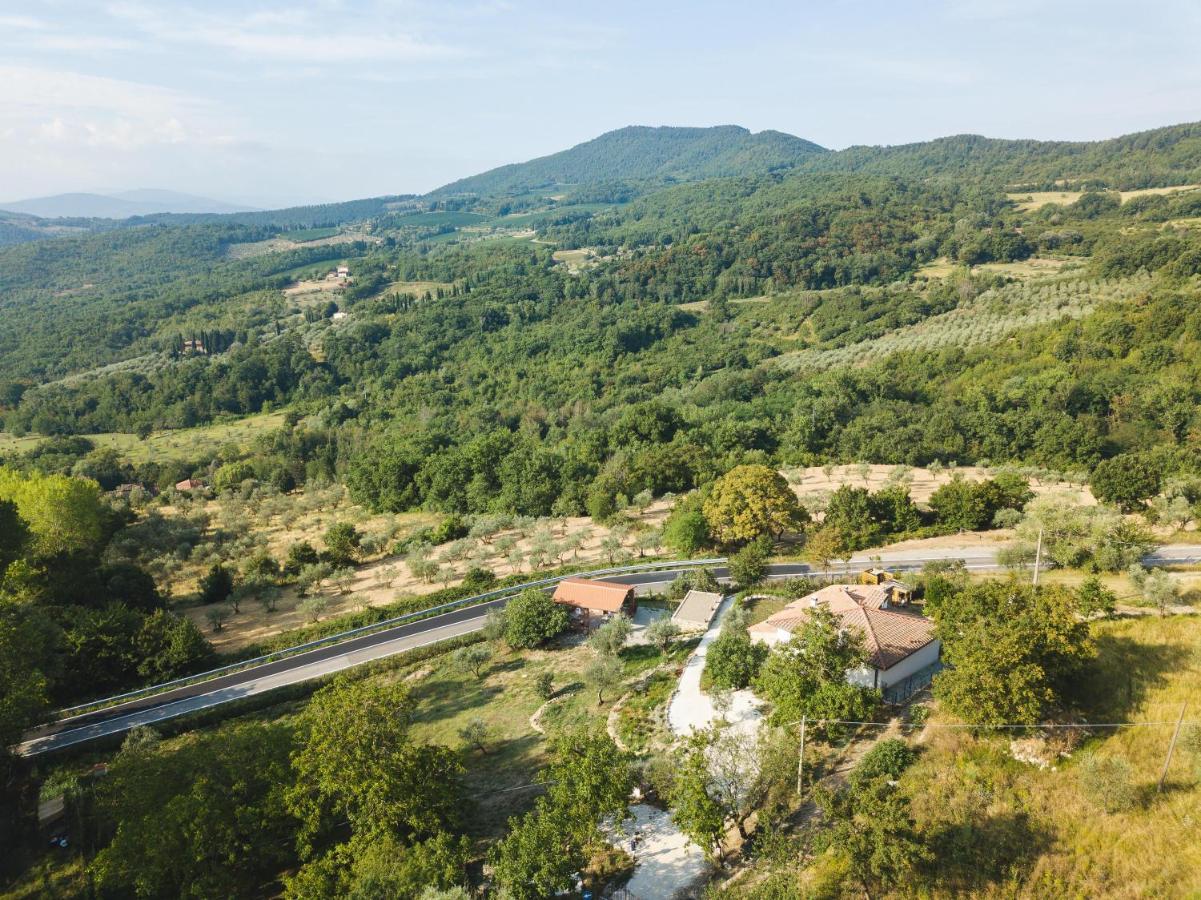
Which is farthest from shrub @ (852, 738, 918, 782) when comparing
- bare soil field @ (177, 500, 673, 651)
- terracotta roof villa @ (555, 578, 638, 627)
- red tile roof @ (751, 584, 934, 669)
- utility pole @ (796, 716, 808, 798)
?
bare soil field @ (177, 500, 673, 651)

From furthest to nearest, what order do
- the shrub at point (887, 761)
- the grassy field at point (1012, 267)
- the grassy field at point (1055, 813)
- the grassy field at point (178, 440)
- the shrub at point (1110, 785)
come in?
the grassy field at point (1012, 267) < the grassy field at point (178, 440) < the shrub at point (887, 761) < the shrub at point (1110, 785) < the grassy field at point (1055, 813)

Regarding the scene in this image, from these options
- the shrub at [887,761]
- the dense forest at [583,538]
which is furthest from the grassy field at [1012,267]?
the shrub at [887,761]

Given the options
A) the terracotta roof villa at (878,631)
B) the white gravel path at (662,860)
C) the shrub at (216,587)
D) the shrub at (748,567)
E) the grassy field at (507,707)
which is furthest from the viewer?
the shrub at (216,587)

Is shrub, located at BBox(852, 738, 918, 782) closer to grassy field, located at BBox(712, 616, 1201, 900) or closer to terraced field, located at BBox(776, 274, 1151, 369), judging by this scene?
grassy field, located at BBox(712, 616, 1201, 900)

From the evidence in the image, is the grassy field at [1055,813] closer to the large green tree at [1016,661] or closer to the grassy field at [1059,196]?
the large green tree at [1016,661]

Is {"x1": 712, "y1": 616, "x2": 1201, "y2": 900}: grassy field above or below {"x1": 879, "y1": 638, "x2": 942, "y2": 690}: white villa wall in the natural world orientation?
above

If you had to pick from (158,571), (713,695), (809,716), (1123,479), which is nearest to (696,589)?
(713,695)

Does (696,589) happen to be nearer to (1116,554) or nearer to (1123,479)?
(1116,554)
